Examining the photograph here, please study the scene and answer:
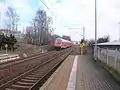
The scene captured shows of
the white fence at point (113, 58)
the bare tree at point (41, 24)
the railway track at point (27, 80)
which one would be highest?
the bare tree at point (41, 24)

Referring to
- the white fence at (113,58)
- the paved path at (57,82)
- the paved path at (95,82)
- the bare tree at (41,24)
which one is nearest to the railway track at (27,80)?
the paved path at (57,82)

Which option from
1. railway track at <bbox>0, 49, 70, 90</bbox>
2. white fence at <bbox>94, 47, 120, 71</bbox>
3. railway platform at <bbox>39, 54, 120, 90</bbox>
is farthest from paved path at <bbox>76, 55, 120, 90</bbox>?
railway track at <bbox>0, 49, 70, 90</bbox>

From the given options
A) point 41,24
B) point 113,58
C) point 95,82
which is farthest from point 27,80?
point 41,24

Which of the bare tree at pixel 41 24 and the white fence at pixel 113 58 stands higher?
the bare tree at pixel 41 24

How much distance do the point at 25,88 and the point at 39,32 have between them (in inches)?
2739

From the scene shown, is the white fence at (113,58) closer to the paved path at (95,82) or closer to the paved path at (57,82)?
the paved path at (95,82)

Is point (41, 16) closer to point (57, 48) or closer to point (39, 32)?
point (39, 32)

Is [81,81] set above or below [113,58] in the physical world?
below

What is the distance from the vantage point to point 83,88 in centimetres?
1188

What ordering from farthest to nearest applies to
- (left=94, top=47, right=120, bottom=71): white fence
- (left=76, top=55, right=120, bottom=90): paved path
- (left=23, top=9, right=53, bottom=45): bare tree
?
(left=23, top=9, right=53, bottom=45): bare tree → (left=94, top=47, right=120, bottom=71): white fence → (left=76, top=55, right=120, bottom=90): paved path

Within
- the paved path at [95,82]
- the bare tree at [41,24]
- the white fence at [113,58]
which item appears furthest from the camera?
the bare tree at [41,24]

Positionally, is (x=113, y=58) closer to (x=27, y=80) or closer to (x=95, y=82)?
(x=95, y=82)

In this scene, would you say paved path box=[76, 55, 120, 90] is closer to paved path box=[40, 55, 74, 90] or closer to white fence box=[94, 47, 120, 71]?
paved path box=[40, 55, 74, 90]

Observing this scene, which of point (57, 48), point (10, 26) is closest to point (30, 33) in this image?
point (10, 26)
